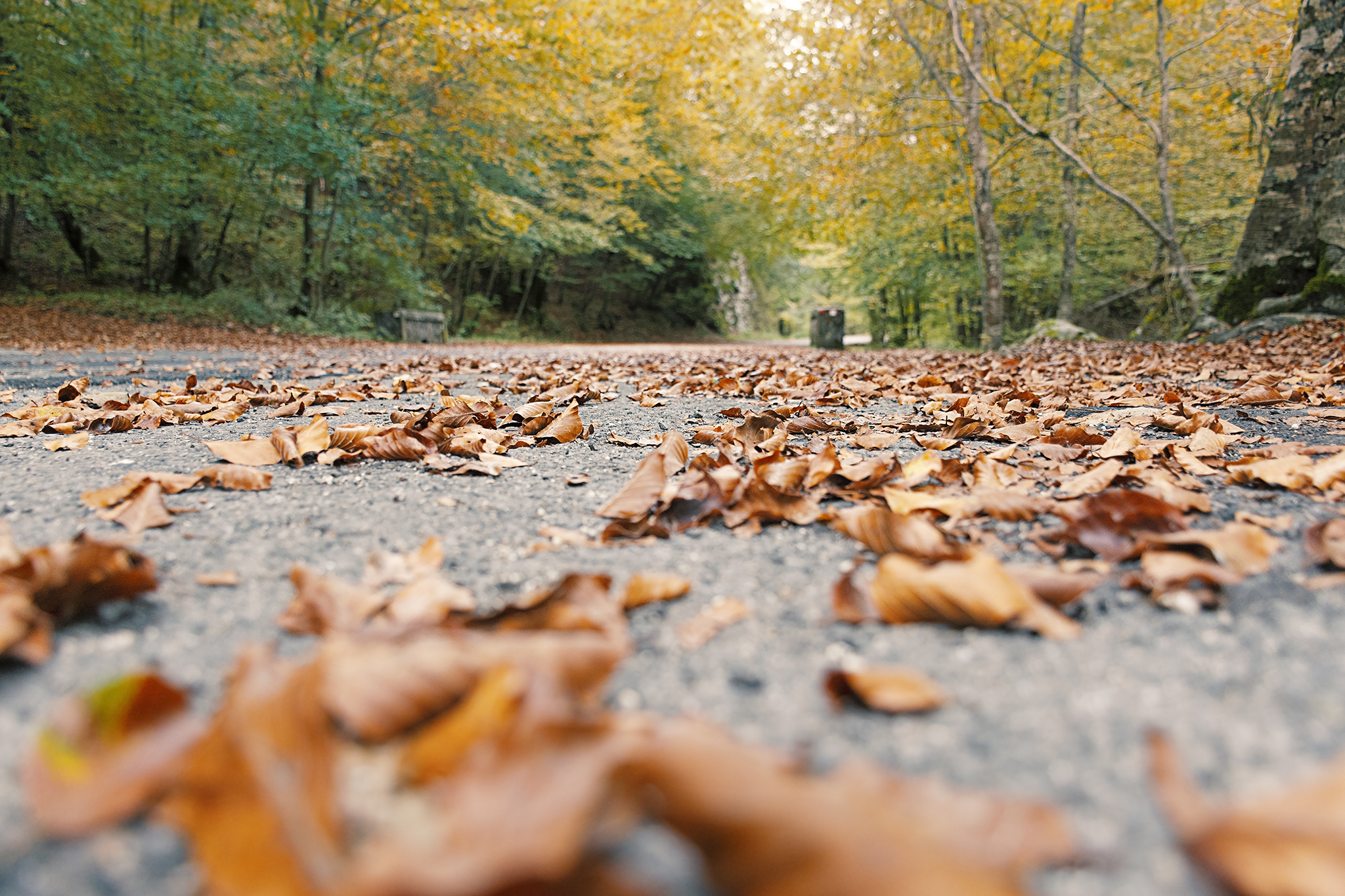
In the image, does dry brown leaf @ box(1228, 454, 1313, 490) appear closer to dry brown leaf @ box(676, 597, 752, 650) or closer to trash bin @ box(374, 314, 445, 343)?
dry brown leaf @ box(676, 597, 752, 650)

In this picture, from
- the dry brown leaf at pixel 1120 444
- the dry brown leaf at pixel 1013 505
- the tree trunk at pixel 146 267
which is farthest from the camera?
the tree trunk at pixel 146 267

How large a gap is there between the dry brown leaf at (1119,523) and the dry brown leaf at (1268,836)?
525mm

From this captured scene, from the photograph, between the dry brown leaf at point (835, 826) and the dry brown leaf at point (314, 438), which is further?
the dry brown leaf at point (314, 438)

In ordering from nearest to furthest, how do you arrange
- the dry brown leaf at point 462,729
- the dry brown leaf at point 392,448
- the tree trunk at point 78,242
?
the dry brown leaf at point 462,729, the dry brown leaf at point 392,448, the tree trunk at point 78,242

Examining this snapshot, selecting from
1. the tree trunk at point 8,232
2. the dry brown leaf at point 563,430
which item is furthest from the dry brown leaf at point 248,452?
the tree trunk at point 8,232

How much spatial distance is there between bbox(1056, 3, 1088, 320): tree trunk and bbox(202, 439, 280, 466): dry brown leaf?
1204 centimetres

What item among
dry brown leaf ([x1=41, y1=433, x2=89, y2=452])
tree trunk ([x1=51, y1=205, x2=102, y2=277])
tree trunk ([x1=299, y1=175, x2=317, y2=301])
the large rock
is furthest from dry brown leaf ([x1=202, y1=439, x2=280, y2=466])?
tree trunk ([x1=51, y1=205, x2=102, y2=277])

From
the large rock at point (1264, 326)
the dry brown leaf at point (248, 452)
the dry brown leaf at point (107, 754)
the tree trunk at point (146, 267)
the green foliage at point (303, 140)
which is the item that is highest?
the green foliage at point (303, 140)

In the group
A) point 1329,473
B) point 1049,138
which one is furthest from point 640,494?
point 1049,138

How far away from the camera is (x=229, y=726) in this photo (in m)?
0.53

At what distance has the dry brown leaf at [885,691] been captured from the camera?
0.69 metres

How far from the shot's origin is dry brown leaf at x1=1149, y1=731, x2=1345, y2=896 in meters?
0.45

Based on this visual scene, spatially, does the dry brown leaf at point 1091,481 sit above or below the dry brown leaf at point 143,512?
above

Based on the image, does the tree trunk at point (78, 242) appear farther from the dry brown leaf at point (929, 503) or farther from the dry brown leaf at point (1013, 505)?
the dry brown leaf at point (1013, 505)
